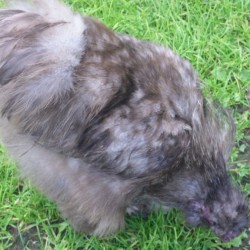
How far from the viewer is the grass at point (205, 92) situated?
8.28 feet

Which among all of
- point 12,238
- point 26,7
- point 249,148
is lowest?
point 12,238

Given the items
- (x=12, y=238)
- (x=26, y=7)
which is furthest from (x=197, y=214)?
(x=26, y=7)

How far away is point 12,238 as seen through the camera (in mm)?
2570

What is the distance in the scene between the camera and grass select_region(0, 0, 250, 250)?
252 centimetres

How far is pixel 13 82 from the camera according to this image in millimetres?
1981

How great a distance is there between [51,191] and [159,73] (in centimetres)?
57

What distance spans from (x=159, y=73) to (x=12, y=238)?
3.08 feet

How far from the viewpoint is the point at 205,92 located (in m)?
2.53

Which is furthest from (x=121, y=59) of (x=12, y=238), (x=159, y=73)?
(x=12, y=238)

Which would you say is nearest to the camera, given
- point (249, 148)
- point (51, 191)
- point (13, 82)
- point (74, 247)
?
point (13, 82)

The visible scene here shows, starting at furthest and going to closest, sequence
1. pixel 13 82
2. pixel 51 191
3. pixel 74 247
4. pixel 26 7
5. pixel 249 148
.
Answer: pixel 249 148 → pixel 74 247 → pixel 51 191 → pixel 26 7 → pixel 13 82

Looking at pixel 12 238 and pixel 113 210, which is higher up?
pixel 113 210

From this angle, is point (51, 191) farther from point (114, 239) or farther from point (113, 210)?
point (114, 239)

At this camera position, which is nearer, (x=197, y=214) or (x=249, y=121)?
(x=197, y=214)
